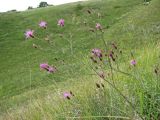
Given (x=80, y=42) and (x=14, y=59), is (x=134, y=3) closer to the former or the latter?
(x=80, y=42)

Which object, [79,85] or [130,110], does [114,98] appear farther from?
[79,85]

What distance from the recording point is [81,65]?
32.6ft

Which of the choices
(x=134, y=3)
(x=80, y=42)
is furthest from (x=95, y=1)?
(x=80, y=42)

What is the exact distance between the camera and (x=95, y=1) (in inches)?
2223

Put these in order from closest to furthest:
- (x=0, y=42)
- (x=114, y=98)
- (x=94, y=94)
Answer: (x=114, y=98), (x=94, y=94), (x=0, y=42)

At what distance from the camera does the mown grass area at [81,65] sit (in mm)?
4719

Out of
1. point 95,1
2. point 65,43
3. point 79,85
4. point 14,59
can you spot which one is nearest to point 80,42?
point 65,43

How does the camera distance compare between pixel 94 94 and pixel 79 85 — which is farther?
→ pixel 79 85

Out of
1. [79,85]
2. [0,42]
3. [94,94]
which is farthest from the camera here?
[0,42]

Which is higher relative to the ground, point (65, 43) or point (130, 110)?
point (130, 110)

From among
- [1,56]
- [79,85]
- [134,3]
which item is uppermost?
[79,85]

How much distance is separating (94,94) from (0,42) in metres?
39.7

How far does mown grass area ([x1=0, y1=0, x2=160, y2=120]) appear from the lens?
4719 millimetres

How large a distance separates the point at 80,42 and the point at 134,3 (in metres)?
14.9
